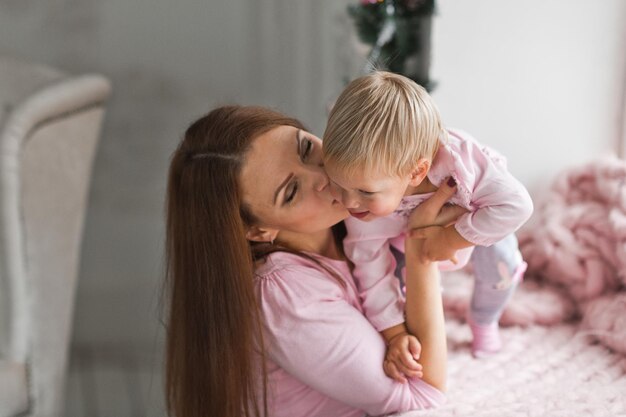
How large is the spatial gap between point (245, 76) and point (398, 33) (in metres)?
0.58

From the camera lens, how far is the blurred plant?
58.2 inches

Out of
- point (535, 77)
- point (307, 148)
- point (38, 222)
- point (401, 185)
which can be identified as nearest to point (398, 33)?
point (535, 77)

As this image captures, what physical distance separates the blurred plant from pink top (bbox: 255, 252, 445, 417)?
47 centimetres

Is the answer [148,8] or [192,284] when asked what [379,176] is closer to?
[192,284]

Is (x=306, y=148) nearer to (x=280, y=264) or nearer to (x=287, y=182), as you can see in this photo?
(x=287, y=182)

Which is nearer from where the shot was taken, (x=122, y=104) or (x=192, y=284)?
(x=192, y=284)

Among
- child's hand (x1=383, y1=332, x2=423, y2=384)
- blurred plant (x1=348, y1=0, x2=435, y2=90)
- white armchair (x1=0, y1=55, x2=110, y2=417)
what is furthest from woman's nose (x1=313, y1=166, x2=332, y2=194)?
white armchair (x1=0, y1=55, x2=110, y2=417)

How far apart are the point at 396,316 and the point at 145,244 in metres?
1.09

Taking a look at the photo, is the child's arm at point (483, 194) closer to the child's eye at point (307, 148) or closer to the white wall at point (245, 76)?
the child's eye at point (307, 148)

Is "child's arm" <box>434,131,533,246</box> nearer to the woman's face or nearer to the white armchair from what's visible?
the woman's face

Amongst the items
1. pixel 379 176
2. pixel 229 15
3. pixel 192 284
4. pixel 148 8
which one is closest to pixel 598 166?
pixel 379 176

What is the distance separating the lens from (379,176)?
0.98 meters

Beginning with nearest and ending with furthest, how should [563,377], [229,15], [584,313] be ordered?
1. [563,377]
2. [584,313]
3. [229,15]

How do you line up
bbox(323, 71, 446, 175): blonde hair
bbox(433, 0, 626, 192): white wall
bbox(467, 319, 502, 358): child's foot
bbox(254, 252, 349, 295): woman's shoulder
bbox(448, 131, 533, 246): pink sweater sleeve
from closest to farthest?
bbox(323, 71, 446, 175): blonde hair, bbox(448, 131, 533, 246): pink sweater sleeve, bbox(254, 252, 349, 295): woman's shoulder, bbox(467, 319, 502, 358): child's foot, bbox(433, 0, 626, 192): white wall
